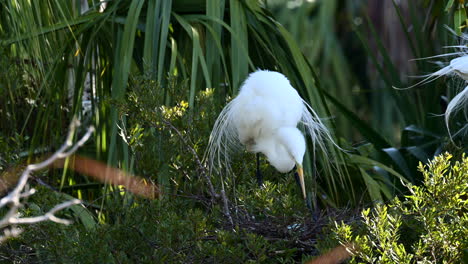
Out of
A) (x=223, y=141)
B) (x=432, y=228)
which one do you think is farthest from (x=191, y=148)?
(x=223, y=141)

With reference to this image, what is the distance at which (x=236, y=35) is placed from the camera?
104 inches

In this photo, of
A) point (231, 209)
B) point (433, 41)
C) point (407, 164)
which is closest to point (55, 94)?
point (231, 209)

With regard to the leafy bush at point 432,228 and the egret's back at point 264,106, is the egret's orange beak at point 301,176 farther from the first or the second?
the leafy bush at point 432,228

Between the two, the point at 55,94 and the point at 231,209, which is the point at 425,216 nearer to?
the point at 231,209

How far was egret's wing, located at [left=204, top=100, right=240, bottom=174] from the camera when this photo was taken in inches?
99.9

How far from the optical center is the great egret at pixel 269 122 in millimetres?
2727

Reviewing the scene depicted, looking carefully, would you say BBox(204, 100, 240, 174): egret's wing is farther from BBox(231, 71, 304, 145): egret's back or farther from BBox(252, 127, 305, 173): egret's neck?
BBox(252, 127, 305, 173): egret's neck

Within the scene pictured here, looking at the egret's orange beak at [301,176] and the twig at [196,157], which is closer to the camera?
the twig at [196,157]

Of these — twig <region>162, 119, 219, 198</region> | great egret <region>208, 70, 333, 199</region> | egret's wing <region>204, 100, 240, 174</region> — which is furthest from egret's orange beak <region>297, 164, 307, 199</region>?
twig <region>162, 119, 219, 198</region>

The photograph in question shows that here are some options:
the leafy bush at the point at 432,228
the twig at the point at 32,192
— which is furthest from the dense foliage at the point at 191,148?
the twig at the point at 32,192

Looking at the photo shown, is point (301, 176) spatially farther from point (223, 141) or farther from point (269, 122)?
point (223, 141)

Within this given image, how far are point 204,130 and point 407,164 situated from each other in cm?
144

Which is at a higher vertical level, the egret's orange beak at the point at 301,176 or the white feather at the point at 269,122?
the white feather at the point at 269,122

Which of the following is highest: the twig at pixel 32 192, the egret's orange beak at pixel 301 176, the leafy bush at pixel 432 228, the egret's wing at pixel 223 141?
the twig at pixel 32 192
